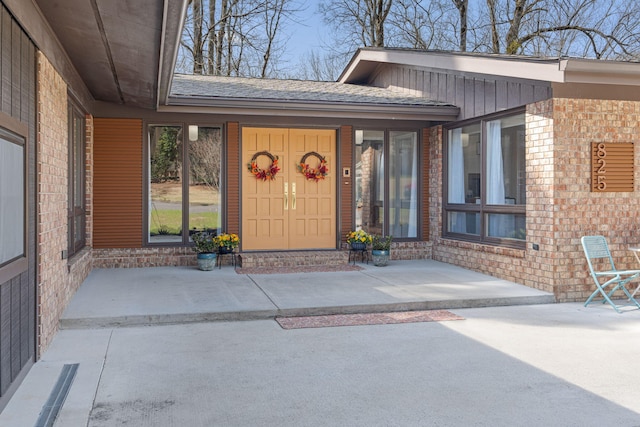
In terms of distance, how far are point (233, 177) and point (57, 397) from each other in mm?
5873

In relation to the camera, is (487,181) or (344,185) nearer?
(487,181)

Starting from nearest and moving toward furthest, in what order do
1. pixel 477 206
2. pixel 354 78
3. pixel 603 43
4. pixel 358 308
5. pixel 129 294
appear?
1. pixel 358 308
2. pixel 129 294
3. pixel 477 206
4. pixel 354 78
5. pixel 603 43

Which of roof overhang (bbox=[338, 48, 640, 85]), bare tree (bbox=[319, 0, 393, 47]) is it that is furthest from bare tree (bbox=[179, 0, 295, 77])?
roof overhang (bbox=[338, 48, 640, 85])

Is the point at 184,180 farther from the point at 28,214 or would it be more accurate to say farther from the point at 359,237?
the point at 28,214

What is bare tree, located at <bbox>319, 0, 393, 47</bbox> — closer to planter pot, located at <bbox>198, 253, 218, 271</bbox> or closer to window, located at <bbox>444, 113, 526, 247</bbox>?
window, located at <bbox>444, 113, 526, 247</bbox>

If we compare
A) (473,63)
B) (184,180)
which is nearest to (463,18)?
(473,63)

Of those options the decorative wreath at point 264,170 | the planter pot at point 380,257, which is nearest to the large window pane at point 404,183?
the planter pot at point 380,257

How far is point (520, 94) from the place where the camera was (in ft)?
24.8

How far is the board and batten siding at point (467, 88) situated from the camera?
748cm

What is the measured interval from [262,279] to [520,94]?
13.7 ft

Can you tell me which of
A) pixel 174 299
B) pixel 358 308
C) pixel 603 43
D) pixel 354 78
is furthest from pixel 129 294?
pixel 603 43

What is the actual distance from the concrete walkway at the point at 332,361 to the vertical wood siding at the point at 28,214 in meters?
0.22

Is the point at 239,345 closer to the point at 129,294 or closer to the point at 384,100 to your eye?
the point at 129,294

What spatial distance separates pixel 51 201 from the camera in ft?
17.0
